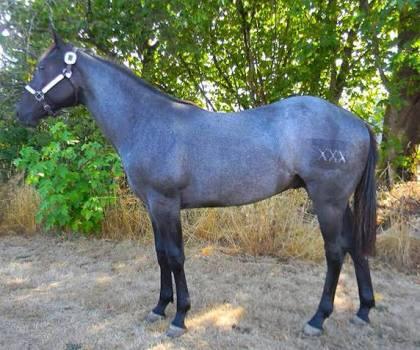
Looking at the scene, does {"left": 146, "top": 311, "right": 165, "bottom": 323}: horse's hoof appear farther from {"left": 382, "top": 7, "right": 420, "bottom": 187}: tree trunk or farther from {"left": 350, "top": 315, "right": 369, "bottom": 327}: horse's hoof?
{"left": 382, "top": 7, "right": 420, "bottom": 187}: tree trunk

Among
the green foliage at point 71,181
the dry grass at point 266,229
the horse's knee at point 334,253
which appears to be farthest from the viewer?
the green foliage at point 71,181

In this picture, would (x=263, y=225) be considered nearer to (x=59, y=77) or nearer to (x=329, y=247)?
(x=329, y=247)

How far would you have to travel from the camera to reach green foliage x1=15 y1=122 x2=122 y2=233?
501 cm

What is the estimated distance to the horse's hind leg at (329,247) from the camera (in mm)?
2893

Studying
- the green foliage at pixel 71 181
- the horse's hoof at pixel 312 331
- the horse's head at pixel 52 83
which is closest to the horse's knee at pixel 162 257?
the horse's hoof at pixel 312 331

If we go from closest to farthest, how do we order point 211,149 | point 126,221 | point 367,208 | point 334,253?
point 211,149 < point 334,253 < point 367,208 < point 126,221

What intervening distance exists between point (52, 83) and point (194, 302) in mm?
2180

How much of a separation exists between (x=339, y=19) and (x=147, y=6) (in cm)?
317

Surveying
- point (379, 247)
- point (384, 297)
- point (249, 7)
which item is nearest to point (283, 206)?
point (379, 247)

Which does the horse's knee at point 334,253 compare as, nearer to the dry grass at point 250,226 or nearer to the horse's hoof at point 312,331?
the horse's hoof at point 312,331

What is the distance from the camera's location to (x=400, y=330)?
3111 millimetres

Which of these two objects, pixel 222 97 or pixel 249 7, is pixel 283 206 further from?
pixel 249 7

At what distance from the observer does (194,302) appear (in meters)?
3.54

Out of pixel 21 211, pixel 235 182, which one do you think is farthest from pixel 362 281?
pixel 21 211
